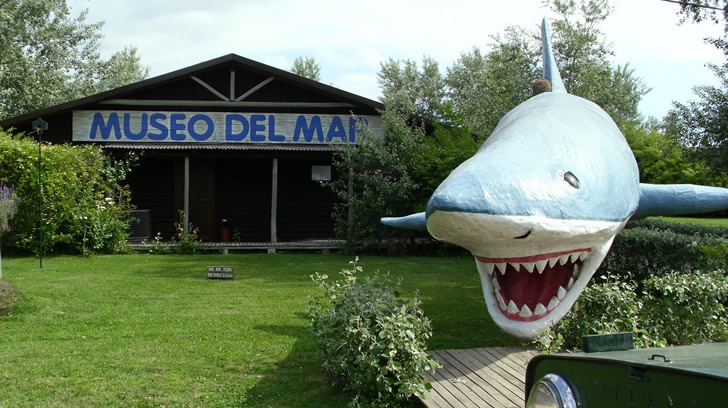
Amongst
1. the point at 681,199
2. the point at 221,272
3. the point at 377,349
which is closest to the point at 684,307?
the point at 681,199

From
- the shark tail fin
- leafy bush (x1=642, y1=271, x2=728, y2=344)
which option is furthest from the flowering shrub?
leafy bush (x1=642, y1=271, x2=728, y2=344)

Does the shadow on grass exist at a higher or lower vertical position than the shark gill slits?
lower

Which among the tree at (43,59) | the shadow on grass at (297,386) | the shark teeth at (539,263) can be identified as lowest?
the shadow on grass at (297,386)

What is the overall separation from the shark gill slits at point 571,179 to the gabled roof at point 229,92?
12.6 metres

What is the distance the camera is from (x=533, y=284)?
425 centimetres

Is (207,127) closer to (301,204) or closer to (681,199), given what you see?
(301,204)

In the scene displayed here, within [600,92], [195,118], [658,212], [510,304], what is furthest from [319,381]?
[600,92]

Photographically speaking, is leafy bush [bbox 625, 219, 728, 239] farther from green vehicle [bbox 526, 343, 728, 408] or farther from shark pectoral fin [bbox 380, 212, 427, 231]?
green vehicle [bbox 526, 343, 728, 408]

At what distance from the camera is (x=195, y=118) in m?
16.8

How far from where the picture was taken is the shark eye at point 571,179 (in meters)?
3.80

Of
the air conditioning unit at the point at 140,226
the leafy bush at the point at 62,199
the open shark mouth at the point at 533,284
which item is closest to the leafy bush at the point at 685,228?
the open shark mouth at the point at 533,284

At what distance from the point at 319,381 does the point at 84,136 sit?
13395 millimetres

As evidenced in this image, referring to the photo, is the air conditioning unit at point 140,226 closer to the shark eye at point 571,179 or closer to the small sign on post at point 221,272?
the small sign on post at point 221,272

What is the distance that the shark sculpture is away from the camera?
3477mm
